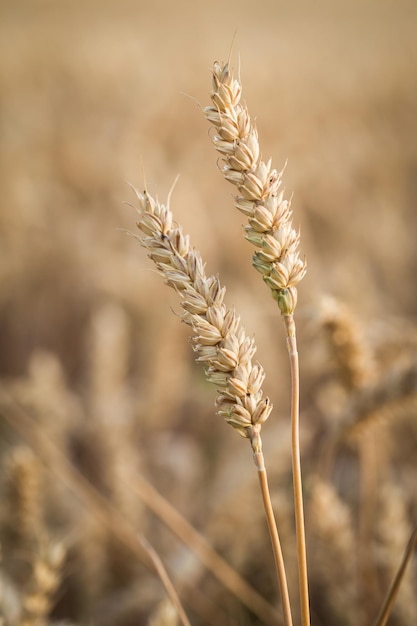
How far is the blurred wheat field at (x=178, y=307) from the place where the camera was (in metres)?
0.81

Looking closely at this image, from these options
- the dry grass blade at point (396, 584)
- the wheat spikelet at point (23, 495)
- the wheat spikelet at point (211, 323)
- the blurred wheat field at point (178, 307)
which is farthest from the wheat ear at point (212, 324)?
the wheat spikelet at point (23, 495)

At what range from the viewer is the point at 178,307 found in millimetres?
1778

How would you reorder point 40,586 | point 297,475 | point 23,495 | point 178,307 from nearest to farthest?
point 297,475, point 40,586, point 23,495, point 178,307

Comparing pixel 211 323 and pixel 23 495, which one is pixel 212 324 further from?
pixel 23 495

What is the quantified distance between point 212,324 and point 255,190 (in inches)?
3.4

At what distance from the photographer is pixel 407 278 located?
6.00 feet

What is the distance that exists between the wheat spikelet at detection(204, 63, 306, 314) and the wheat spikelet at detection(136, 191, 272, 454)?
4 cm

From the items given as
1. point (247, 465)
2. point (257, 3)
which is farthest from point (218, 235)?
point (257, 3)

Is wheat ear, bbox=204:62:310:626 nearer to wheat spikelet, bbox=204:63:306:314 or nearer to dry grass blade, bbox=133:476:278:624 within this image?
wheat spikelet, bbox=204:63:306:314

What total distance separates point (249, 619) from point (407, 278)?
1247mm

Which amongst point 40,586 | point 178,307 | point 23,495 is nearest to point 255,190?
point 40,586

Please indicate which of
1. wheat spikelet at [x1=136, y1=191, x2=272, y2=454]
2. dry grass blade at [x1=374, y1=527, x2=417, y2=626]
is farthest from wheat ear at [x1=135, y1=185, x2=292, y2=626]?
dry grass blade at [x1=374, y1=527, x2=417, y2=626]

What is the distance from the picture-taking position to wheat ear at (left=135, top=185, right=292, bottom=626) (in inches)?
13.5

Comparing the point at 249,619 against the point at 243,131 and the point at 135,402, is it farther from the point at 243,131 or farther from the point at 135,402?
the point at 243,131
